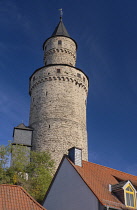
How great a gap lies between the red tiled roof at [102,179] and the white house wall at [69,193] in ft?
0.77

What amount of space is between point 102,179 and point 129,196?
5.09 ft

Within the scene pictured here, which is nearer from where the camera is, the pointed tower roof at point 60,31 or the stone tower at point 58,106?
the stone tower at point 58,106

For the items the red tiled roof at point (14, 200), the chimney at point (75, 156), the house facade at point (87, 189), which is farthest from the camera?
the chimney at point (75, 156)

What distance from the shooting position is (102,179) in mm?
14500

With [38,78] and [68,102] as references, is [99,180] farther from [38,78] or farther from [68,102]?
[38,78]

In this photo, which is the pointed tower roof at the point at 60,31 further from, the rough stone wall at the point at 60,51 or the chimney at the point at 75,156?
the chimney at the point at 75,156

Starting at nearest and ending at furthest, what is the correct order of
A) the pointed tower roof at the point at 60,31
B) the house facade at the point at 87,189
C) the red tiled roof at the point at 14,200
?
the red tiled roof at the point at 14,200
the house facade at the point at 87,189
the pointed tower roof at the point at 60,31

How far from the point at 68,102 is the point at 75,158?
1595cm

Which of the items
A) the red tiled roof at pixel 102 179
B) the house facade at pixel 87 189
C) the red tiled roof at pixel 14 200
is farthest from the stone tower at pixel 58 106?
the red tiled roof at pixel 14 200

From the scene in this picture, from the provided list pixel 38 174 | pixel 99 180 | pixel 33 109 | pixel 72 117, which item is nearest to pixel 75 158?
pixel 99 180

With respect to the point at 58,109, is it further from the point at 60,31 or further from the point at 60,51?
the point at 60,31

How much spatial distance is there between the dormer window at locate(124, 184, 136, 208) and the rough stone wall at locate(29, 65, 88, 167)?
14401 mm

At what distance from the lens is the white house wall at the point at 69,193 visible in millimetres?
13039

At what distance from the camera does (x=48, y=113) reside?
2984 centimetres
